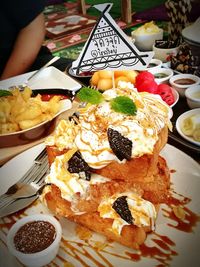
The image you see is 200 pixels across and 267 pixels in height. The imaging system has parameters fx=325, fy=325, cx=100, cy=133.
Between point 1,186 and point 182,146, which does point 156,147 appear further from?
point 1,186

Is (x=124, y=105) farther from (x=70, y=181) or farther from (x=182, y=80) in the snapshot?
(x=182, y=80)

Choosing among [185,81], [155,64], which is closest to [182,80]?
[185,81]

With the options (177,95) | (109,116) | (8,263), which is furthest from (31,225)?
(177,95)

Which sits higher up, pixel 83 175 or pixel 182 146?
pixel 83 175

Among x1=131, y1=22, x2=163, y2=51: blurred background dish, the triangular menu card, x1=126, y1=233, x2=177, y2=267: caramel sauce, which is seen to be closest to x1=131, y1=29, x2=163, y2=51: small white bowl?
x1=131, y1=22, x2=163, y2=51: blurred background dish

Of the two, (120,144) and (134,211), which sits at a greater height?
(120,144)

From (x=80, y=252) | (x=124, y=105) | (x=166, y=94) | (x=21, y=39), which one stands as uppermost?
(x=124, y=105)

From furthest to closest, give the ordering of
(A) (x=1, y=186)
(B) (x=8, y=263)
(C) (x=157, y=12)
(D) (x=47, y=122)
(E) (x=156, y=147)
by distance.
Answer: (C) (x=157, y=12)
(D) (x=47, y=122)
(A) (x=1, y=186)
(E) (x=156, y=147)
(B) (x=8, y=263)

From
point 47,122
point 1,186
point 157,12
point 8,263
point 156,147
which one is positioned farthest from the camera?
point 157,12
